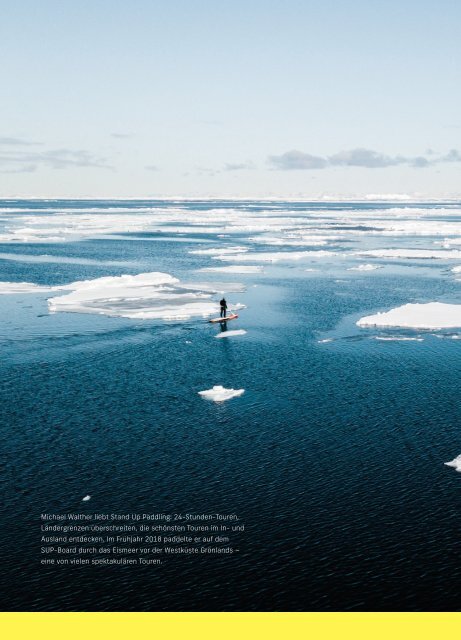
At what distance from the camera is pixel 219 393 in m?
26.4

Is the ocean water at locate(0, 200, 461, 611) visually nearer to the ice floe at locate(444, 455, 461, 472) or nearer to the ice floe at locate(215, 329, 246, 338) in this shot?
the ice floe at locate(444, 455, 461, 472)

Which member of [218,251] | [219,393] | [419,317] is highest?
[218,251]

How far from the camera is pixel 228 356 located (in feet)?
107

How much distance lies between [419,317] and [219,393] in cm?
1844

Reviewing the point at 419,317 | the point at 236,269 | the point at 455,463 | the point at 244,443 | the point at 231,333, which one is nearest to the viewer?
the point at 455,463

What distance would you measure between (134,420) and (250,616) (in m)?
11.5

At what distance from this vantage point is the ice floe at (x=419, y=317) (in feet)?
124

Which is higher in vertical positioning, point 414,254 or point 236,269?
point 414,254

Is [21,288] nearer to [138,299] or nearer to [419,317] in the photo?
[138,299]

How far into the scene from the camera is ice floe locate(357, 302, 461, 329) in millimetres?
37875

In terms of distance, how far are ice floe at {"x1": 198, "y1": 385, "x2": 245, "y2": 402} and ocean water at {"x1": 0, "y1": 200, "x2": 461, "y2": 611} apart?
0.43 metres

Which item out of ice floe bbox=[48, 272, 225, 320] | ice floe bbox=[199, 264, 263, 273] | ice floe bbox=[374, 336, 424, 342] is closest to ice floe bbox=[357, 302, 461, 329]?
ice floe bbox=[374, 336, 424, 342]

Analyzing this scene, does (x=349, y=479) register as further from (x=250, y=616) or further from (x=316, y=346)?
(x=316, y=346)

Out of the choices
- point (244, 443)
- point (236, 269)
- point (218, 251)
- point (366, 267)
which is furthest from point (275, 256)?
point (244, 443)
